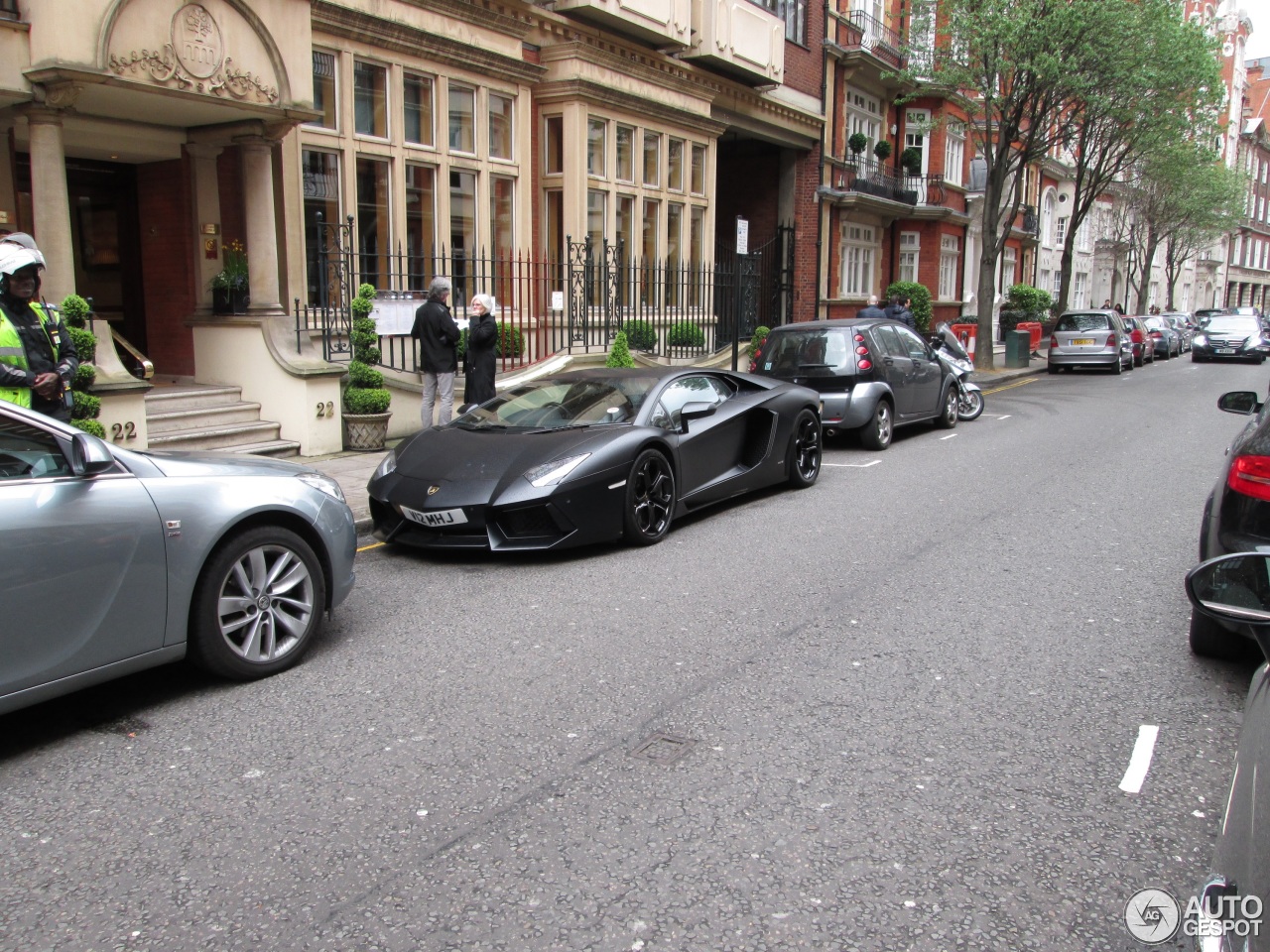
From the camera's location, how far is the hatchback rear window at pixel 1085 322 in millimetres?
26250

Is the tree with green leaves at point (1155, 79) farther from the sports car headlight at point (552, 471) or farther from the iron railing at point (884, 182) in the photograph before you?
the sports car headlight at point (552, 471)

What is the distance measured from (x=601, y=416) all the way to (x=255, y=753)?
4.17 metres

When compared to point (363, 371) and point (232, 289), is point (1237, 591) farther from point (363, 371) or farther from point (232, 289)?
point (232, 289)

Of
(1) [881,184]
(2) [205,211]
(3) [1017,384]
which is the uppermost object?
(1) [881,184]

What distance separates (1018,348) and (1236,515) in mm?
23378

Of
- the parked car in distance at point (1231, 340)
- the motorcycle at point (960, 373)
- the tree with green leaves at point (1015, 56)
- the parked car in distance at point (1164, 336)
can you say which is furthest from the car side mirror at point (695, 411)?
the parked car in distance at point (1231, 340)

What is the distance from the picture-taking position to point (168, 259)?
39.7ft

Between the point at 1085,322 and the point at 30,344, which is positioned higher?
the point at 30,344

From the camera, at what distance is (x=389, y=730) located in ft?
14.1

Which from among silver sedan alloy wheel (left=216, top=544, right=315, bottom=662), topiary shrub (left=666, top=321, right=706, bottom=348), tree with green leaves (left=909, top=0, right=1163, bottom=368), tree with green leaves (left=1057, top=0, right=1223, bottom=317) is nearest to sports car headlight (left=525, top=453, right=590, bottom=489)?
A: silver sedan alloy wheel (left=216, top=544, right=315, bottom=662)

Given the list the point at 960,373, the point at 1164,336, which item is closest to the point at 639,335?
the point at 960,373

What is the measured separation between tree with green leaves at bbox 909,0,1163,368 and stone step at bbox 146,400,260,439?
16.6m

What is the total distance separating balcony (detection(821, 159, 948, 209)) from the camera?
26203 millimetres

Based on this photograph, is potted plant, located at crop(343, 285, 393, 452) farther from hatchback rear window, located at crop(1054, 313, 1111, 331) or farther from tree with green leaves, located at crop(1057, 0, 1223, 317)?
hatchback rear window, located at crop(1054, 313, 1111, 331)
